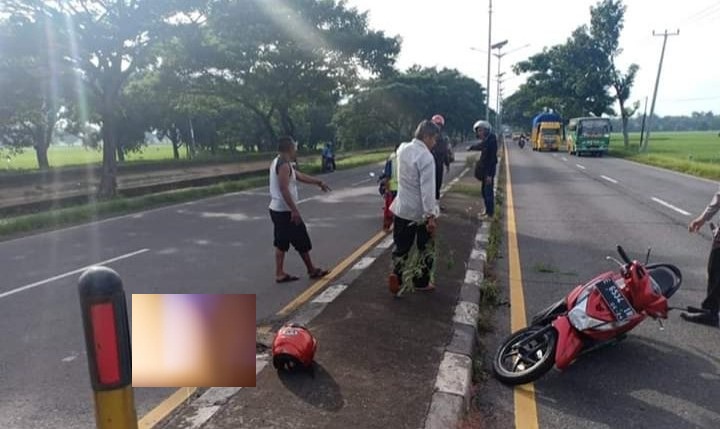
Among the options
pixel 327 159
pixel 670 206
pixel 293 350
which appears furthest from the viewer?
pixel 327 159

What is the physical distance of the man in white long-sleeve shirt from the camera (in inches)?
191

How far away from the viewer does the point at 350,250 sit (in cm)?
787

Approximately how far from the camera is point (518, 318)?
190 inches

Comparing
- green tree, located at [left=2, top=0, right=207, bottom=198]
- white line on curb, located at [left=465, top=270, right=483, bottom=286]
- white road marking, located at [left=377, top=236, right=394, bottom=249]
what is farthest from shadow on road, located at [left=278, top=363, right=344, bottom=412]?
green tree, located at [left=2, top=0, right=207, bottom=198]

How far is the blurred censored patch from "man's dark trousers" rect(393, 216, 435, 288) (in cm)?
327

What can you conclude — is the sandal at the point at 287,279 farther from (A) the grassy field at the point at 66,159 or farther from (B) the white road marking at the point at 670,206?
(A) the grassy field at the point at 66,159

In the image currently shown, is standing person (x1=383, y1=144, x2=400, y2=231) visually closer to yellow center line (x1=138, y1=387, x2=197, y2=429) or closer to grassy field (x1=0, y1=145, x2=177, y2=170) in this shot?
yellow center line (x1=138, y1=387, x2=197, y2=429)

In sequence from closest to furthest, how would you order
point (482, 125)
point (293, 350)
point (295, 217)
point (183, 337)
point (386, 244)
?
point (183, 337) < point (293, 350) < point (295, 217) < point (386, 244) < point (482, 125)

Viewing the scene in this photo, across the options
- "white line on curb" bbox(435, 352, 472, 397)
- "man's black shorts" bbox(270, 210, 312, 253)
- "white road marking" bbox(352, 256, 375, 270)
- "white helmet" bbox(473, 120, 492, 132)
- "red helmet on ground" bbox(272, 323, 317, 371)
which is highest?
"white helmet" bbox(473, 120, 492, 132)

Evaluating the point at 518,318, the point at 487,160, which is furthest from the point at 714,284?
the point at 487,160

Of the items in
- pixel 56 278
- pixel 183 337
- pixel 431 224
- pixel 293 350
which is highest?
pixel 183 337

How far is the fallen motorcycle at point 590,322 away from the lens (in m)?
3.52

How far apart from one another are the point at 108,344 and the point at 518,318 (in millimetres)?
3982

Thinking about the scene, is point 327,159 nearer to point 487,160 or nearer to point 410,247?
point 487,160
